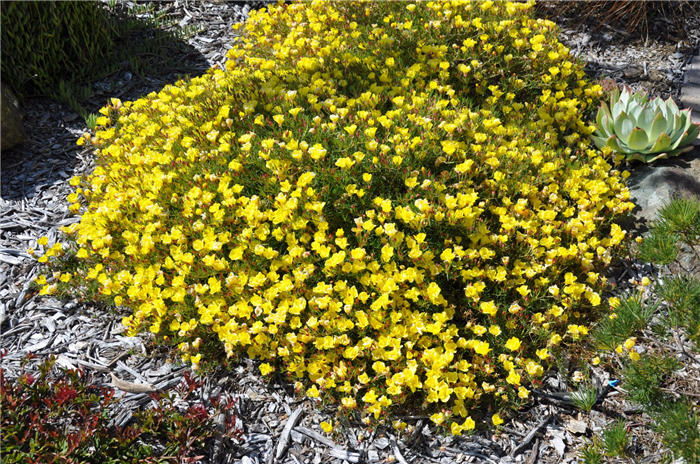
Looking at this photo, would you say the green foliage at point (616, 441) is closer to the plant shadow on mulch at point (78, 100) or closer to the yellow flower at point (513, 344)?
the yellow flower at point (513, 344)

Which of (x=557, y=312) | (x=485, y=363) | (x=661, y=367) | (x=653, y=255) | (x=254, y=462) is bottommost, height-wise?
(x=254, y=462)

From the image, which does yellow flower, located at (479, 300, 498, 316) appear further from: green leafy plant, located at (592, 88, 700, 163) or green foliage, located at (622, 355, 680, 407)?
green leafy plant, located at (592, 88, 700, 163)

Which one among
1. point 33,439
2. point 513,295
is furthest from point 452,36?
point 33,439

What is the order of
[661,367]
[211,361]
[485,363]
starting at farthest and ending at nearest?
[211,361] < [485,363] < [661,367]

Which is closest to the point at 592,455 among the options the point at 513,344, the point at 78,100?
the point at 513,344

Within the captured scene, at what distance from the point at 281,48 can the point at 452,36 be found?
1573mm

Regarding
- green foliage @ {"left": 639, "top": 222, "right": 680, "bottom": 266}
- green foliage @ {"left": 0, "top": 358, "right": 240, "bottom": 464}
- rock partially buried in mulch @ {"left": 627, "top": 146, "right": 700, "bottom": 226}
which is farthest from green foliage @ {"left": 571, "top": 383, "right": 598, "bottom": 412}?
green foliage @ {"left": 0, "top": 358, "right": 240, "bottom": 464}

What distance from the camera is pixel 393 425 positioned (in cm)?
296

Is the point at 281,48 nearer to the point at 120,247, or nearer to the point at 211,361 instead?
the point at 120,247

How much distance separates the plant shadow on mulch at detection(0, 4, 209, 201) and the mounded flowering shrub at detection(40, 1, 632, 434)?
2.08 ft

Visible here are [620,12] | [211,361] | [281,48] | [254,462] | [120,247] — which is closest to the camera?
[254,462]

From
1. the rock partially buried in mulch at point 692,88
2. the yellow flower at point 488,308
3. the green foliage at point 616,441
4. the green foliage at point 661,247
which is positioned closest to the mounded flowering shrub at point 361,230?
the yellow flower at point 488,308

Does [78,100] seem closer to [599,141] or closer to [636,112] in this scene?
[599,141]

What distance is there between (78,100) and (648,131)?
5408 mm
